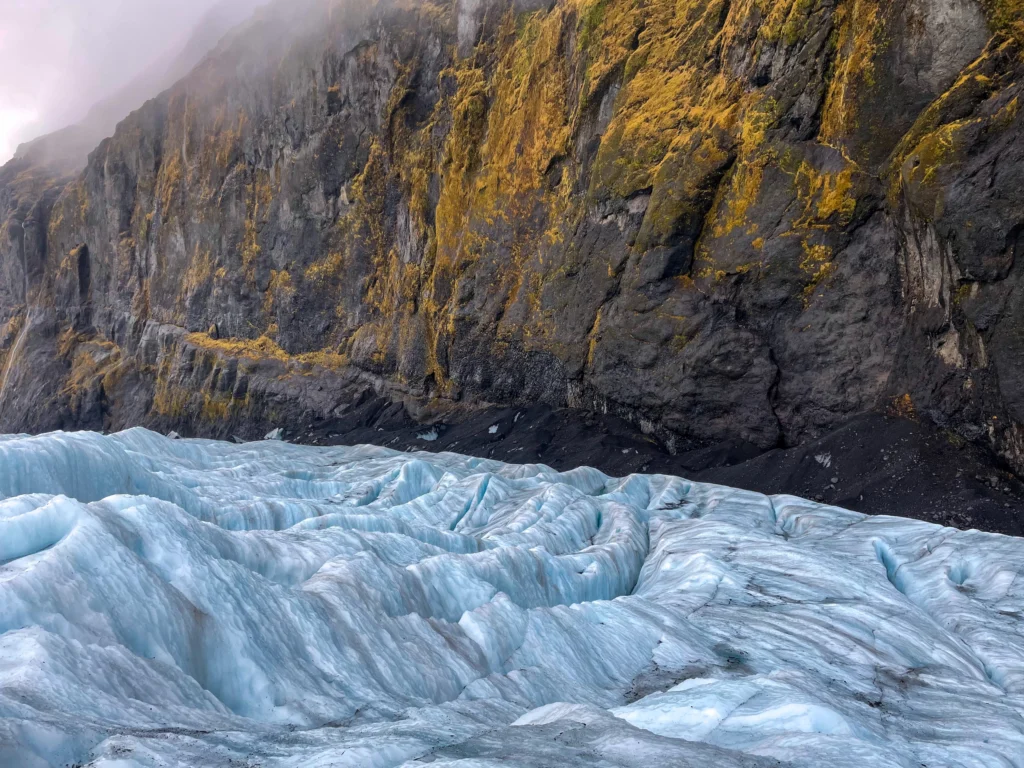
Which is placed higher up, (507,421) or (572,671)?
(572,671)

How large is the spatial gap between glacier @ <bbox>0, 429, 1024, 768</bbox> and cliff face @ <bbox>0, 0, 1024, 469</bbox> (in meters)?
7.49

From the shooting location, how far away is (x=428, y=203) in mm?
33469

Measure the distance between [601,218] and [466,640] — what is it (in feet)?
63.3

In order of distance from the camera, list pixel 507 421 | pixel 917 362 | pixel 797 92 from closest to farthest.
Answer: pixel 917 362 → pixel 797 92 → pixel 507 421

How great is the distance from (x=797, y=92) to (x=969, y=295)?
24.1ft

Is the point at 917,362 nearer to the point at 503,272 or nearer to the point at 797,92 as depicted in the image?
the point at 797,92

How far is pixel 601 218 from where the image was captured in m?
24.5

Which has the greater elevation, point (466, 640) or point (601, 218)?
point (601, 218)

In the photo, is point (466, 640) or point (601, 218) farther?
point (601, 218)

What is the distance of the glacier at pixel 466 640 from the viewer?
14.9ft

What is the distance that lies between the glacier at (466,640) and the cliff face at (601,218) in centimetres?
749

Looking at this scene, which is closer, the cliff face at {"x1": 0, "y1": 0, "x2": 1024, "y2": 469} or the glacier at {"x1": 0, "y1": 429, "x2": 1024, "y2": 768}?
the glacier at {"x1": 0, "y1": 429, "x2": 1024, "y2": 768}

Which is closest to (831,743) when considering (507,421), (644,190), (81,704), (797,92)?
(81,704)

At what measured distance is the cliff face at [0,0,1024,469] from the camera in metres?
16.4
